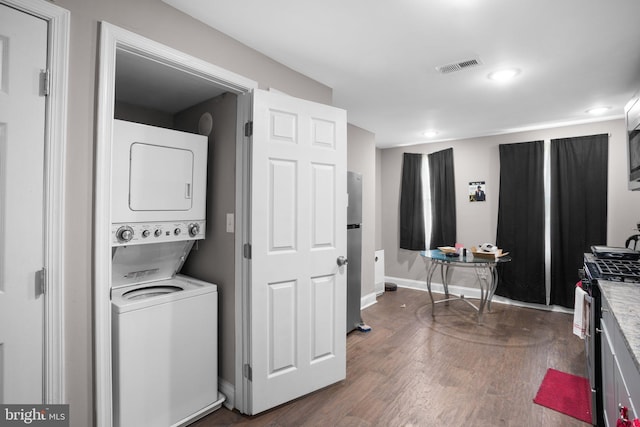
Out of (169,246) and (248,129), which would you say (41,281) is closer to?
(169,246)

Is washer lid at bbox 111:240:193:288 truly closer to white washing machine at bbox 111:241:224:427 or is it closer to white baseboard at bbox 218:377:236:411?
white washing machine at bbox 111:241:224:427

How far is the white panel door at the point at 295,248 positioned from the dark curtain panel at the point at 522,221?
121 inches

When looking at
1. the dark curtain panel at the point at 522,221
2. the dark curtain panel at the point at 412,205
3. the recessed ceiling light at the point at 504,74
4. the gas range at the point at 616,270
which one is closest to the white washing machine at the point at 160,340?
Result: the gas range at the point at 616,270

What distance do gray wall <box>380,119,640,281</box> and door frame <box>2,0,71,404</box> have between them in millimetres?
4779

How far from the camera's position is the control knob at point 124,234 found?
1.91m

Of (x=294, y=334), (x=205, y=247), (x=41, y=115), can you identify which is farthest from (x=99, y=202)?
(x=294, y=334)

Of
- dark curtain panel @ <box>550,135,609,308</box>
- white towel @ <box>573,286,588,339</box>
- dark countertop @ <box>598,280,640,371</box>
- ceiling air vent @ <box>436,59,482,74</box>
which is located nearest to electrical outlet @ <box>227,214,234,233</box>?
ceiling air vent @ <box>436,59,482,74</box>

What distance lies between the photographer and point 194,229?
229cm

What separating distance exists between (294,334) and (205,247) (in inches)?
37.2

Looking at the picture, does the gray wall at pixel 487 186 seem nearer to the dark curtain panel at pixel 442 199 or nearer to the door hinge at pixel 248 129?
the dark curtain panel at pixel 442 199

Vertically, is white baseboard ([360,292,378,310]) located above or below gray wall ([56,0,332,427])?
below

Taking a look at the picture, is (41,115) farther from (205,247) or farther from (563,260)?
(563,260)

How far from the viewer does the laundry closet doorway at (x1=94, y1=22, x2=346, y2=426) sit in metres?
1.50

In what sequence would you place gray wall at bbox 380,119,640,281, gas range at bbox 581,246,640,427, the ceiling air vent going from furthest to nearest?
gray wall at bbox 380,119,640,281
the ceiling air vent
gas range at bbox 581,246,640,427
